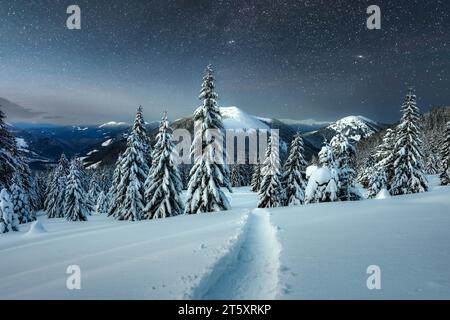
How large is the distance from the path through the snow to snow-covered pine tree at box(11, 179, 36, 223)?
40686 millimetres

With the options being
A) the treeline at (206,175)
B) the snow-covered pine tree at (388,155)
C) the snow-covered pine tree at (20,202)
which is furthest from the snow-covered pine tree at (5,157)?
the snow-covered pine tree at (388,155)

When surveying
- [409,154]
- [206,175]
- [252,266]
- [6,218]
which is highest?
[409,154]

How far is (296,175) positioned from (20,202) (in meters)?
39.6

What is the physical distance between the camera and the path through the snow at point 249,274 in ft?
17.9

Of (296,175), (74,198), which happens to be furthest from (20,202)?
(296,175)

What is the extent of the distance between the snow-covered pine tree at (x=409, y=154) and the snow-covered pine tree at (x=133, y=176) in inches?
1239

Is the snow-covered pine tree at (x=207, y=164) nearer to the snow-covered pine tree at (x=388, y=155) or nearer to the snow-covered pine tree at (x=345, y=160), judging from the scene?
the snow-covered pine tree at (x=345, y=160)

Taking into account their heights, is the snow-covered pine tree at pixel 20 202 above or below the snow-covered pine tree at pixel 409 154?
below

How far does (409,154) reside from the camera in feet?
105

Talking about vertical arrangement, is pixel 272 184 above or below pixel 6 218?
above

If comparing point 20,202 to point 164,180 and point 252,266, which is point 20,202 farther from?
point 252,266
